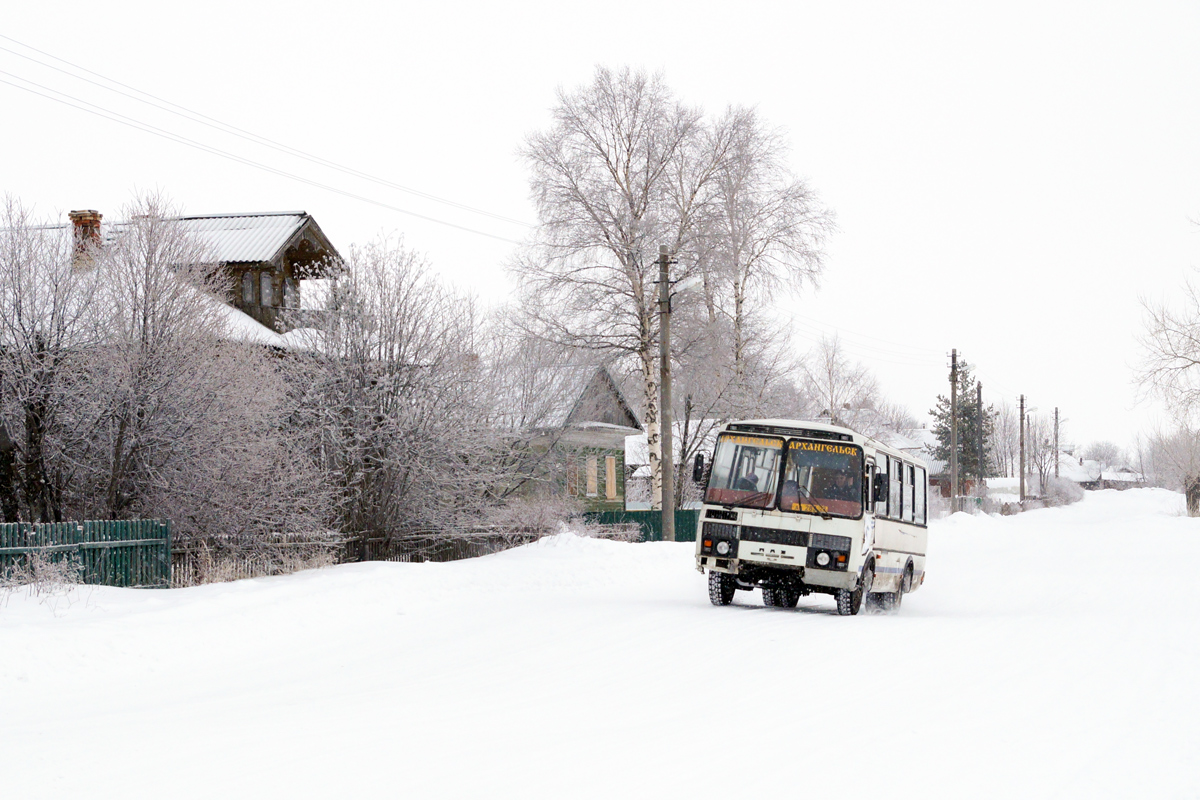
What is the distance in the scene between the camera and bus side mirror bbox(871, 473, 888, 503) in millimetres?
16844

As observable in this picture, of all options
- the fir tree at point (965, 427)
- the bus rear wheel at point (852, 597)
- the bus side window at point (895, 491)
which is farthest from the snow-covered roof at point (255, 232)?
the fir tree at point (965, 427)

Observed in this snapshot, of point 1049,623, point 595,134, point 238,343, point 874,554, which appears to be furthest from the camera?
point 595,134

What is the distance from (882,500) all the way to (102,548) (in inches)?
452

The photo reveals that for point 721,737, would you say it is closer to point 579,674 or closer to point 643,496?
point 579,674

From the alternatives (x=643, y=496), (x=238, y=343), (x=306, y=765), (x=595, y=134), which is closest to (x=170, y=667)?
(x=306, y=765)

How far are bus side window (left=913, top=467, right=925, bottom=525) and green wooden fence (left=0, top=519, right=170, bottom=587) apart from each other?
1294cm

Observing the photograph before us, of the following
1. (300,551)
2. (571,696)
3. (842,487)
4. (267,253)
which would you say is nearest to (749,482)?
(842,487)

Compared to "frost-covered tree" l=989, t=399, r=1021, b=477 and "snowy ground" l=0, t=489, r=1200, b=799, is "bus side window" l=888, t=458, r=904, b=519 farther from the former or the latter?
"frost-covered tree" l=989, t=399, r=1021, b=477

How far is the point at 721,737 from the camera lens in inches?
310

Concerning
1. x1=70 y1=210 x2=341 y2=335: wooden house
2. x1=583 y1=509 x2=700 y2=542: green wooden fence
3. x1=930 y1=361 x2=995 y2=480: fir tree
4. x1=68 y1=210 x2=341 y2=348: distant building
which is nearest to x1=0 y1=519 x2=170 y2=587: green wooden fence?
x1=68 y1=210 x2=341 y2=348: distant building

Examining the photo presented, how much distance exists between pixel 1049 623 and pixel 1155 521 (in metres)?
47.9

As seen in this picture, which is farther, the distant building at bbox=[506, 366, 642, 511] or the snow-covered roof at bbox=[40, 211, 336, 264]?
the distant building at bbox=[506, 366, 642, 511]

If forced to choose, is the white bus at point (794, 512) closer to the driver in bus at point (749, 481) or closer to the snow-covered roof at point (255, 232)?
the driver in bus at point (749, 481)

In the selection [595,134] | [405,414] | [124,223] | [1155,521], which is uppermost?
[595,134]
